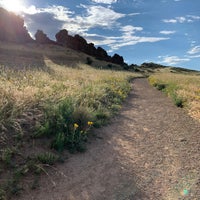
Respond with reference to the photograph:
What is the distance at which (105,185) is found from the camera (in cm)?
346

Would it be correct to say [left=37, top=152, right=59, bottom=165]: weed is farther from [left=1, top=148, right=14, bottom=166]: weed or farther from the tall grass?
[left=1, top=148, right=14, bottom=166]: weed

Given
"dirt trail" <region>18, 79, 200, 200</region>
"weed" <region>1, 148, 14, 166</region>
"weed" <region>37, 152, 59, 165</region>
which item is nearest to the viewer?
"dirt trail" <region>18, 79, 200, 200</region>

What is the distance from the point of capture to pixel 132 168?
159 inches

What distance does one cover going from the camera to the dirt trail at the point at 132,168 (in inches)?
128

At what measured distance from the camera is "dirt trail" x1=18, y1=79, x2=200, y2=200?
326cm

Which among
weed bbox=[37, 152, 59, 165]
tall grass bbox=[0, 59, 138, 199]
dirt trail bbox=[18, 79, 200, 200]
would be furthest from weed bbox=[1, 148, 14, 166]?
dirt trail bbox=[18, 79, 200, 200]

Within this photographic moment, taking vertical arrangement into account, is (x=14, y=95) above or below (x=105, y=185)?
above

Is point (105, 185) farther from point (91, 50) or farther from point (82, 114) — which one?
point (91, 50)

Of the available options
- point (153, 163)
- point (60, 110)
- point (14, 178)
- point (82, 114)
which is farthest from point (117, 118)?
point (14, 178)

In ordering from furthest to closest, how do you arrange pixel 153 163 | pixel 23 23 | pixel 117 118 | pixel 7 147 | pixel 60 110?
pixel 23 23 < pixel 117 118 < pixel 60 110 < pixel 153 163 < pixel 7 147

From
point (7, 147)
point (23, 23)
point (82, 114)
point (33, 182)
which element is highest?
point (23, 23)

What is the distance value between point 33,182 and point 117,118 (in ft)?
14.7

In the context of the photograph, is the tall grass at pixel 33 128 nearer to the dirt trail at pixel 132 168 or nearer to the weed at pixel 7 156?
the weed at pixel 7 156

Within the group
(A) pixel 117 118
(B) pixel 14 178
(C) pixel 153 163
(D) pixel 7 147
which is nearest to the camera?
(B) pixel 14 178
